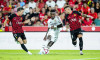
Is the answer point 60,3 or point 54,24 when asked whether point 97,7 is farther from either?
point 54,24

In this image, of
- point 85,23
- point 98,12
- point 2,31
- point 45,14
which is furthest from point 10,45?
point 98,12

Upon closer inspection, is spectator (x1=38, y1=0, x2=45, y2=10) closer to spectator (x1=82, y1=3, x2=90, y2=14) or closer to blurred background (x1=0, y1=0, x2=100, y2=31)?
blurred background (x1=0, y1=0, x2=100, y2=31)

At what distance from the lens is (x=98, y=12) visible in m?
19.7

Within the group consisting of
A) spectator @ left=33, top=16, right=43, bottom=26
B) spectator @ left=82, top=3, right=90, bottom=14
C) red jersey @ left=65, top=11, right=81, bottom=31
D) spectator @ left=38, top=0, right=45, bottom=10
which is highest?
red jersey @ left=65, top=11, right=81, bottom=31

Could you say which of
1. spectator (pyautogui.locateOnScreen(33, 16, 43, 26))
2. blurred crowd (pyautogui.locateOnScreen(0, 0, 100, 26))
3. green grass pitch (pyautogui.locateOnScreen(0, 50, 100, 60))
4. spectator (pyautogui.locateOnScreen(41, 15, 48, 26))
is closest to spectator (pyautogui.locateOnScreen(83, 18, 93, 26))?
blurred crowd (pyautogui.locateOnScreen(0, 0, 100, 26))

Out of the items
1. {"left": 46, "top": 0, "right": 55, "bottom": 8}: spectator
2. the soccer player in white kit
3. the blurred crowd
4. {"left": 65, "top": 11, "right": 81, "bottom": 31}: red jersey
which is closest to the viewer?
{"left": 65, "top": 11, "right": 81, "bottom": 31}: red jersey

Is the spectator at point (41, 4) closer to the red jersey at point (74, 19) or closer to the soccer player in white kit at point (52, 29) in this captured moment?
the soccer player in white kit at point (52, 29)

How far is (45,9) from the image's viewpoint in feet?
65.8

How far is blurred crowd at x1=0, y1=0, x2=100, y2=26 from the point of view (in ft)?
61.3

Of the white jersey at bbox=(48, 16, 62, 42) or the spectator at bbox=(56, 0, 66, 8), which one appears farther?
the spectator at bbox=(56, 0, 66, 8)

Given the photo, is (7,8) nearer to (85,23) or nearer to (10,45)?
(10,45)

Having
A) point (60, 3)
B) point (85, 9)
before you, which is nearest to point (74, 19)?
point (85, 9)

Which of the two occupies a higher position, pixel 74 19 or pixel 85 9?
pixel 74 19

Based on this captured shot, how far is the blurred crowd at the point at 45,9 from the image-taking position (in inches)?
736
